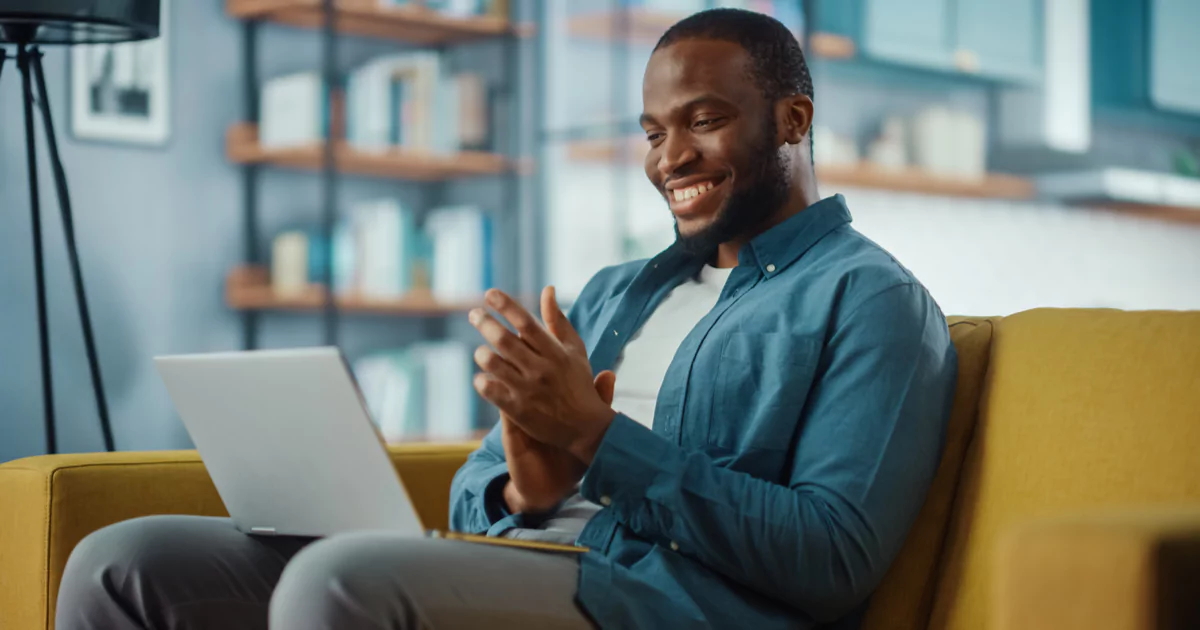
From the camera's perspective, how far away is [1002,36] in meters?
3.87

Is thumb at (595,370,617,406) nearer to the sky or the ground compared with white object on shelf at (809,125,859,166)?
nearer to the ground

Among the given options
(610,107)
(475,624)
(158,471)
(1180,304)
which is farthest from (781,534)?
(610,107)

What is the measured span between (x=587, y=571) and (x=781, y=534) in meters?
0.18

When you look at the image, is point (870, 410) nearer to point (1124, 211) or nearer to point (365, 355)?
point (1124, 211)

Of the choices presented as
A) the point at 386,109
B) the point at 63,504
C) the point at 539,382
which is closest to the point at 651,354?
the point at 539,382

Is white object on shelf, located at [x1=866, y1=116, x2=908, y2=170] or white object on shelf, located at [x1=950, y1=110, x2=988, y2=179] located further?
white object on shelf, located at [x1=866, y1=116, x2=908, y2=170]

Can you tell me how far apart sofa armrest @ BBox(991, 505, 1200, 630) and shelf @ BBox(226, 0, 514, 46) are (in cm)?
367

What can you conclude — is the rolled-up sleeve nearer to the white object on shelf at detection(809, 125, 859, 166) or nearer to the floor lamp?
the floor lamp

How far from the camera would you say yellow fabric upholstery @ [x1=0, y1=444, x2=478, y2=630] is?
4.86 ft

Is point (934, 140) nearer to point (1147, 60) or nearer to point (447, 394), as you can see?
point (1147, 60)

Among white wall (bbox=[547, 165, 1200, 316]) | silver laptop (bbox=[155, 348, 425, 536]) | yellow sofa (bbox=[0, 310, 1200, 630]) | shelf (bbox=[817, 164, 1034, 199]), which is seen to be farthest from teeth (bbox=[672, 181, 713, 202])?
shelf (bbox=[817, 164, 1034, 199])

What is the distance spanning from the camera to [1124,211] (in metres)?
3.67

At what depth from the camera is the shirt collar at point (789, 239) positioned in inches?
57.6

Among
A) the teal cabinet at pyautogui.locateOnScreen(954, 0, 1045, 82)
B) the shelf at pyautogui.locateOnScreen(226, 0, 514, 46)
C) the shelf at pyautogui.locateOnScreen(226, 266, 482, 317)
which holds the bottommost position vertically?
the shelf at pyautogui.locateOnScreen(226, 266, 482, 317)
